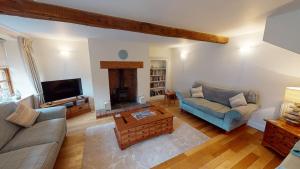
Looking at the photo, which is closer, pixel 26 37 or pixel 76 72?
pixel 26 37

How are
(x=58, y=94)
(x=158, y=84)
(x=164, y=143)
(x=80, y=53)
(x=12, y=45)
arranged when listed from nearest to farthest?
(x=164, y=143)
(x=12, y=45)
(x=58, y=94)
(x=80, y=53)
(x=158, y=84)

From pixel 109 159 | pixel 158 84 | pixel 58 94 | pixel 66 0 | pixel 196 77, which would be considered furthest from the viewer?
pixel 158 84

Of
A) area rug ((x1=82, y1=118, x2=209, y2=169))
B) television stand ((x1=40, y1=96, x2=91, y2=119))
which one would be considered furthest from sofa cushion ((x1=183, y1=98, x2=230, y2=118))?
television stand ((x1=40, y1=96, x2=91, y2=119))

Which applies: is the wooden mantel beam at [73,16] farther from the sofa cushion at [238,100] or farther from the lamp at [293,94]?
the lamp at [293,94]

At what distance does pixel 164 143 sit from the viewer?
2334 mm

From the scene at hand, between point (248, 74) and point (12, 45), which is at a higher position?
point (12, 45)

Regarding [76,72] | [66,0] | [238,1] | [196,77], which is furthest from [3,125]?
[196,77]

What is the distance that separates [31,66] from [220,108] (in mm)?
4865

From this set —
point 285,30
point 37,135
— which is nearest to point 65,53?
point 37,135

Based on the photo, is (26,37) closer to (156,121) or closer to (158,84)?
(156,121)

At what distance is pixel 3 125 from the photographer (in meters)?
1.74

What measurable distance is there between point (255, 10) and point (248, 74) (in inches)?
70.4

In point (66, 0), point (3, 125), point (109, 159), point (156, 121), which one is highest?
point (66, 0)

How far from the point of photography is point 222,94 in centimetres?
325
